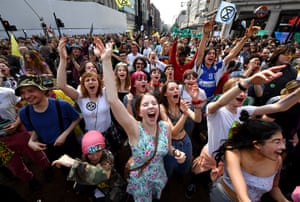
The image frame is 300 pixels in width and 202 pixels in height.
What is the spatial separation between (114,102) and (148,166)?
2.74ft

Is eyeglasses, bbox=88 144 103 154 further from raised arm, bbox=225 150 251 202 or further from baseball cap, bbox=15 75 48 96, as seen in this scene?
raised arm, bbox=225 150 251 202

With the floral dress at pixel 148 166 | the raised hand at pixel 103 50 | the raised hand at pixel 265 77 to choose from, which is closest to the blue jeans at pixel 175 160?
the floral dress at pixel 148 166

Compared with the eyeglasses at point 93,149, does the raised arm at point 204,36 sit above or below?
above

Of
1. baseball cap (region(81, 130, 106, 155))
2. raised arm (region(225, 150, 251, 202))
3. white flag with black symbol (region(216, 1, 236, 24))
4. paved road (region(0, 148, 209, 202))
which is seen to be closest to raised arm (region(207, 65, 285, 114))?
raised arm (region(225, 150, 251, 202))

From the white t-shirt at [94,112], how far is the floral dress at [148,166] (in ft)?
2.82

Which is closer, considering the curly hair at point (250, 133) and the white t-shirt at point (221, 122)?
the curly hair at point (250, 133)

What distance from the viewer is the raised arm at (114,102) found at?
144cm

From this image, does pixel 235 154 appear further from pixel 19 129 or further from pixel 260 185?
pixel 19 129

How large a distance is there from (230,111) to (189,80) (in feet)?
3.55

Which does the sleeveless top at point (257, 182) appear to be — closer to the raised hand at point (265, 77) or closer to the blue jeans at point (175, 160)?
the raised hand at point (265, 77)

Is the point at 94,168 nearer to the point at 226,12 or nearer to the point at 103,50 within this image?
the point at 103,50

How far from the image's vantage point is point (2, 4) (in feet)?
56.3

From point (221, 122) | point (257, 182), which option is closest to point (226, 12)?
point (221, 122)

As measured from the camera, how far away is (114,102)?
1.43 metres
